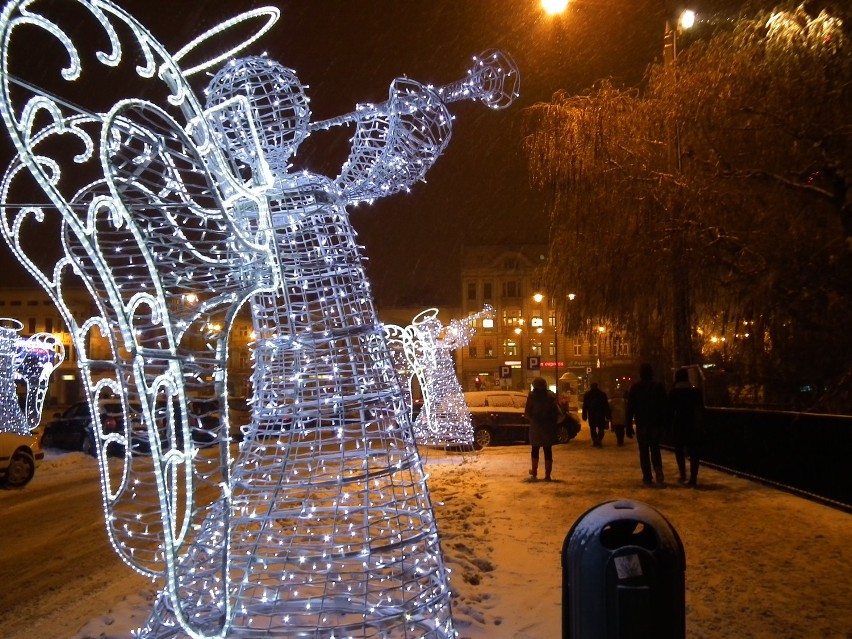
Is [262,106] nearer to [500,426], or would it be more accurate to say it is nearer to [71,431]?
[500,426]

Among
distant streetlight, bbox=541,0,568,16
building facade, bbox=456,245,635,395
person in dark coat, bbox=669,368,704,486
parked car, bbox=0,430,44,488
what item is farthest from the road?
building facade, bbox=456,245,635,395

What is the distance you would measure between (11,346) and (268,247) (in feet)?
46.4

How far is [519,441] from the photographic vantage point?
63.2 feet

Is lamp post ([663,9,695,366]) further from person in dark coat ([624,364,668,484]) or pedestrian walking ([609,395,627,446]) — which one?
pedestrian walking ([609,395,627,446])

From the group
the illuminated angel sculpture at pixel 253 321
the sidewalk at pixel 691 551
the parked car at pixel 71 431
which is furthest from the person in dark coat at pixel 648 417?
the parked car at pixel 71 431

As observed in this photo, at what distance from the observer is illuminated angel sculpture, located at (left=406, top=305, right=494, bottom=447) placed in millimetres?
15531

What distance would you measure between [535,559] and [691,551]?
1485mm

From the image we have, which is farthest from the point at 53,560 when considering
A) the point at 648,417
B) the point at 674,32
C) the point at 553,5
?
the point at 674,32

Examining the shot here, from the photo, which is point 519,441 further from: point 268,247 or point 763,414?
point 268,247

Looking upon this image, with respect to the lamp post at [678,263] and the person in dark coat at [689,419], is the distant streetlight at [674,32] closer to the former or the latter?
the lamp post at [678,263]

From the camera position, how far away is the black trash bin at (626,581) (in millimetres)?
3611

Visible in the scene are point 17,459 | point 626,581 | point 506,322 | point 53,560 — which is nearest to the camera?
point 626,581

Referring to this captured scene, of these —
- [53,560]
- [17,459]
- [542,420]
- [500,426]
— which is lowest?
[53,560]

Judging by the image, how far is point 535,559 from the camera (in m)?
6.64
